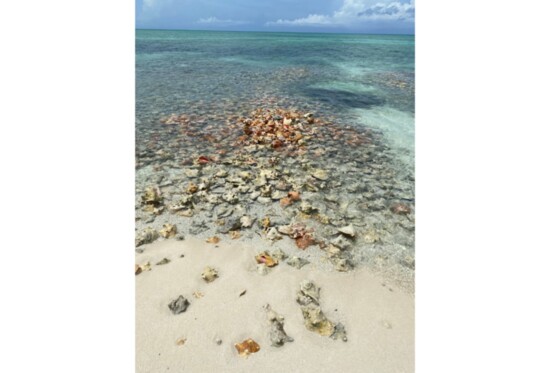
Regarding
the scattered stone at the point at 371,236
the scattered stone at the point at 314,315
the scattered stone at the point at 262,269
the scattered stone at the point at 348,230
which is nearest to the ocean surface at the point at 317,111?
the scattered stone at the point at 371,236

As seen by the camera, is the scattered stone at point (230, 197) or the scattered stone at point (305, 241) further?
the scattered stone at point (230, 197)

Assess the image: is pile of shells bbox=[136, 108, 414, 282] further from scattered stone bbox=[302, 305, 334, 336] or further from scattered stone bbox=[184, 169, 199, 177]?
scattered stone bbox=[302, 305, 334, 336]

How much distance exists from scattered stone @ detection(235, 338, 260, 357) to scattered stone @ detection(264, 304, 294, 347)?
16 centimetres

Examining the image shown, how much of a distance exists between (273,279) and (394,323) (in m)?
1.41

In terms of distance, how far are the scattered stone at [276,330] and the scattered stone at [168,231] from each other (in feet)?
6.52

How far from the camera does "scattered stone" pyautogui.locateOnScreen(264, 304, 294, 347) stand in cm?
283

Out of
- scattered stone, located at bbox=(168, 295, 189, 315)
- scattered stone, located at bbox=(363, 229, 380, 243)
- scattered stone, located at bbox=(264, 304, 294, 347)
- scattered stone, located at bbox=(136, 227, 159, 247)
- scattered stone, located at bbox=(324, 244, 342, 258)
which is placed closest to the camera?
scattered stone, located at bbox=(264, 304, 294, 347)

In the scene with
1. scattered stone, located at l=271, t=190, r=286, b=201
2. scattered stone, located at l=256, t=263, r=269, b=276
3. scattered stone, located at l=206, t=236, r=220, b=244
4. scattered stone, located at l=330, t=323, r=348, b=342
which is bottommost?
scattered stone, located at l=330, t=323, r=348, b=342

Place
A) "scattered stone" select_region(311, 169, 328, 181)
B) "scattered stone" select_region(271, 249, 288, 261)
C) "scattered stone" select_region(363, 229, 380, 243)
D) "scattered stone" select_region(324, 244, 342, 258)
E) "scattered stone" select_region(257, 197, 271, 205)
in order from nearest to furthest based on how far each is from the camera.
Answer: "scattered stone" select_region(271, 249, 288, 261) < "scattered stone" select_region(324, 244, 342, 258) < "scattered stone" select_region(363, 229, 380, 243) < "scattered stone" select_region(257, 197, 271, 205) < "scattered stone" select_region(311, 169, 328, 181)

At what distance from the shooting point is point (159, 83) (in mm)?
15312

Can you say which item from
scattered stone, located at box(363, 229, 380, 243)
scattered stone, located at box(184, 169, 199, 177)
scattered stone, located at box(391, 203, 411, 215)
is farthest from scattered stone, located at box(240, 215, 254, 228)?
scattered stone, located at box(391, 203, 411, 215)

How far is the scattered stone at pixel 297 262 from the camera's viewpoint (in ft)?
12.6

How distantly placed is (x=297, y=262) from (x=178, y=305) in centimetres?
154

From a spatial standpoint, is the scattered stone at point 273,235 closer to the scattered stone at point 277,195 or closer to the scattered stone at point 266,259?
the scattered stone at point 266,259
